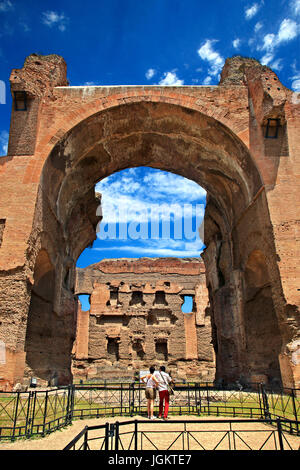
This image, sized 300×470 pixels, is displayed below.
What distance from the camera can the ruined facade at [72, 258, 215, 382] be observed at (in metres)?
24.2

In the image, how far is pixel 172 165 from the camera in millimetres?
13859

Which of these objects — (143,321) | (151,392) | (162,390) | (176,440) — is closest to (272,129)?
(162,390)

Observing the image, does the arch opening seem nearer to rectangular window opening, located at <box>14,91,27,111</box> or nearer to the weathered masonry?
the weathered masonry

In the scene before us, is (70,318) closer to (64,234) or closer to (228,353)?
(64,234)

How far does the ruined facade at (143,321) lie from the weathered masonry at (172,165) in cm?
1207

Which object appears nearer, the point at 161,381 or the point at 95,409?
the point at 161,381

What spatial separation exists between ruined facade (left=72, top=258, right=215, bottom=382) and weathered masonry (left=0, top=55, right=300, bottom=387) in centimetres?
1207

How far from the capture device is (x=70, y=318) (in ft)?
42.0

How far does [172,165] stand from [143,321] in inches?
591

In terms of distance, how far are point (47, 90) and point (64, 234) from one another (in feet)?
15.9

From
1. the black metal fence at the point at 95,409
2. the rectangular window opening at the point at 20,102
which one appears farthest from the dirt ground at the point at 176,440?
the rectangular window opening at the point at 20,102

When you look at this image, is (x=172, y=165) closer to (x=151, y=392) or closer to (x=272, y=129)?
(x=272, y=129)

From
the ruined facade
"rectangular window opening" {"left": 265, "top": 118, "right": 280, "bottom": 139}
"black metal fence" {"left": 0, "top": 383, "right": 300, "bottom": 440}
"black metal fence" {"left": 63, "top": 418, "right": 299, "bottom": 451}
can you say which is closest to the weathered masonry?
"rectangular window opening" {"left": 265, "top": 118, "right": 280, "bottom": 139}
